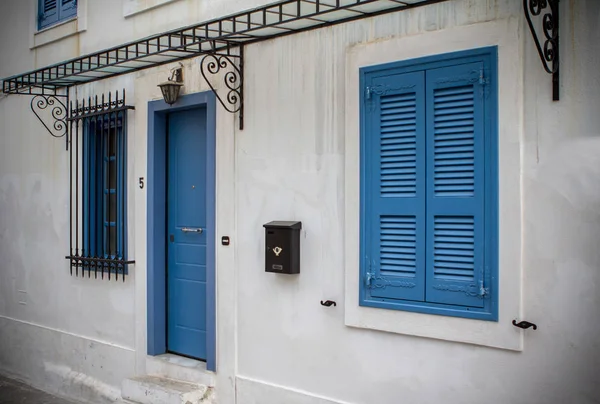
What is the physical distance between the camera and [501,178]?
14.1 feet

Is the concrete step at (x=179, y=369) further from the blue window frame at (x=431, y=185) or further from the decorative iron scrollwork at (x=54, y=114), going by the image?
the decorative iron scrollwork at (x=54, y=114)

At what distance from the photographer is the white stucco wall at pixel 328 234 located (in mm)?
4062

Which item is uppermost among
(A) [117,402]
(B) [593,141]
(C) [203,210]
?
(B) [593,141]

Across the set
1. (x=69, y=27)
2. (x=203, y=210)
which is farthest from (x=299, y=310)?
(x=69, y=27)

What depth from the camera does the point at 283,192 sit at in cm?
564

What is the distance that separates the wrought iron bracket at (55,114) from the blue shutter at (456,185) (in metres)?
4.93

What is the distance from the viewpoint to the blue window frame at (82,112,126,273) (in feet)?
24.5

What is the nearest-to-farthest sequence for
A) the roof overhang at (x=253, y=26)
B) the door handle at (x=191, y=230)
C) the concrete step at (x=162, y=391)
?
the roof overhang at (x=253, y=26), the concrete step at (x=162, y=391), the door handle at (x=191, y=230)

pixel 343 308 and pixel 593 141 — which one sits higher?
pixel 593 141

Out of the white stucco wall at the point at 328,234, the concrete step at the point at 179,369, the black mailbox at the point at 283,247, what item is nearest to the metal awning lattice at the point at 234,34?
the white stucco wall at the point at 328,234

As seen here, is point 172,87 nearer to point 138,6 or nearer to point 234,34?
point 138,6

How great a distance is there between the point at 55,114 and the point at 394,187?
16.5ft

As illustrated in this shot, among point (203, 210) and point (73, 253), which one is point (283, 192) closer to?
point (203, 210)

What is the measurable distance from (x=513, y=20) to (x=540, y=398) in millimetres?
2322
